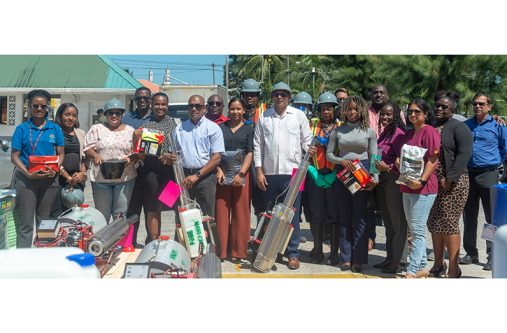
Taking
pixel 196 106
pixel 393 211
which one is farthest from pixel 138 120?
pixel 393 211

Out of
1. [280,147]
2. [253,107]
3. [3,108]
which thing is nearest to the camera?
[280,147]

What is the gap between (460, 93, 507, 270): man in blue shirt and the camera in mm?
6211

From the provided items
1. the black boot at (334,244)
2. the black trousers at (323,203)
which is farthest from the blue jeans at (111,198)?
the black boot at (334,244)

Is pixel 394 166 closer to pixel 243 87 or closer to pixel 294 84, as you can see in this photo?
pixel 243 87

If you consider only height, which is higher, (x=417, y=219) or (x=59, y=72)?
(x=59, y=72)

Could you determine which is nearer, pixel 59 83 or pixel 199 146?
pixel 199 146

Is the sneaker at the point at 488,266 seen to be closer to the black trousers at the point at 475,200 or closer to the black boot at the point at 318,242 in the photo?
the black trousers at the point at 475,200

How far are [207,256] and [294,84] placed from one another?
23.0 m

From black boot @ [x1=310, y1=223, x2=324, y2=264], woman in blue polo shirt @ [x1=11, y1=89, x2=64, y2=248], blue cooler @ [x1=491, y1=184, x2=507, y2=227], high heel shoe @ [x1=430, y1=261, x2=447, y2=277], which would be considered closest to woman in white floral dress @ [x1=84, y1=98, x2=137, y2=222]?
woman in blue polo shirt @ [x1=11, y1=89, x2=64, y2=248]

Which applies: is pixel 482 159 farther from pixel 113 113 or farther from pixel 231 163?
pixel 113 113

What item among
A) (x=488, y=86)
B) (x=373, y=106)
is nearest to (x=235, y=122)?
(x=373, y=106)

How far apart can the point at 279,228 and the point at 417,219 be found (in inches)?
52.1

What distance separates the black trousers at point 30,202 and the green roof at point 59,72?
1.69 metres

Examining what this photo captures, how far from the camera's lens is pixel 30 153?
602 cm
